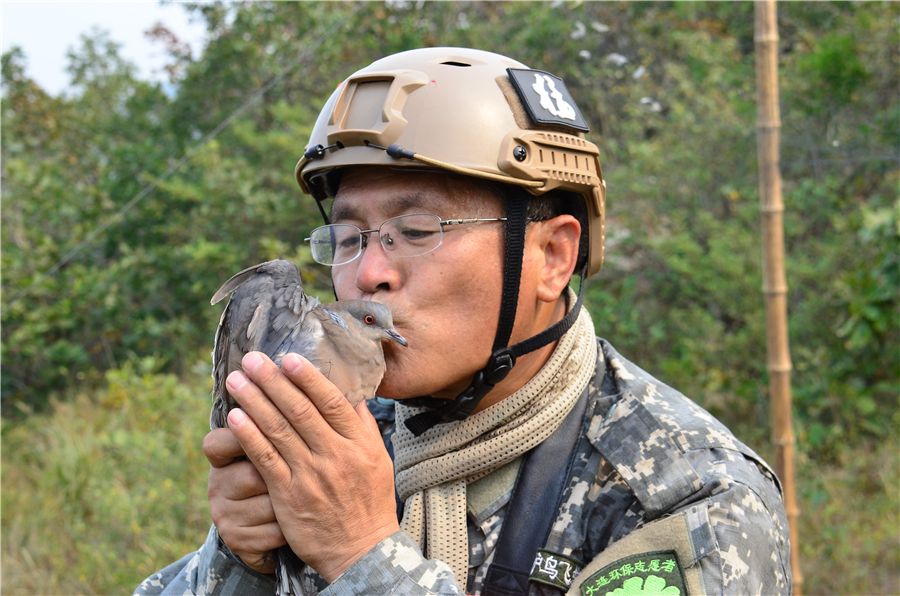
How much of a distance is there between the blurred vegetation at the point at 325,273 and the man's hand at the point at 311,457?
4.59 meters

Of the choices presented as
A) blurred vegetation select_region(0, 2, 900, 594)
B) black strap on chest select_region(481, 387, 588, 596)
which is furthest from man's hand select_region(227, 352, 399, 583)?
blurred vegetation select_region(0, 2, 900, 594)

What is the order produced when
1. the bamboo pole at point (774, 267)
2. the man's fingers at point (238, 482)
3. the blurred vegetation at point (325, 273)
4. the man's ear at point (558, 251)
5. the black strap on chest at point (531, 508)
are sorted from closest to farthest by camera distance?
the man's fingers at point (238, 482) < the black strap on chest at point (531, 508) < the man's ear at point (558, 251) < the bamboo pole at point (774, 267) < the blurred vegetation at point (325, 273)

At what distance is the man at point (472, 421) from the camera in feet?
6.17

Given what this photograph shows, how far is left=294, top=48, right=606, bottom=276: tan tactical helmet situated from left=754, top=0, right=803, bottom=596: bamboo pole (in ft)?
Answer: 7.45

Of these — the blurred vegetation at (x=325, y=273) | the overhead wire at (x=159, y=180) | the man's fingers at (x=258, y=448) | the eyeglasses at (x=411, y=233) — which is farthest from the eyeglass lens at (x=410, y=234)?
the blurred vegetation at (x=325, y=273)

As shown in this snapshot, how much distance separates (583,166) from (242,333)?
1366 millimetres

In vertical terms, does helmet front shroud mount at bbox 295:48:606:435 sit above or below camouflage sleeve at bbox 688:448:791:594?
above

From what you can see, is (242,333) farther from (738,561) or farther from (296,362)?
(738,561)

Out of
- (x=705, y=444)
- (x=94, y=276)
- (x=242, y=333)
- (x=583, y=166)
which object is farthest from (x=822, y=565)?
(x=94, y=276)

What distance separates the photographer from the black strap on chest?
7.24 ft

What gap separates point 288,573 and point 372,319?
0.80 metres

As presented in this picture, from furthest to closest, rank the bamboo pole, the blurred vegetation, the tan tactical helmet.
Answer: the blurred vegetation < the bamboo pole < the tan tactical helmet

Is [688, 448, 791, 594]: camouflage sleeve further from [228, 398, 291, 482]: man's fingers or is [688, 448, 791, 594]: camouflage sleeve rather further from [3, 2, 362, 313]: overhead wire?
[3, 2, 362, 313]: overhead wire

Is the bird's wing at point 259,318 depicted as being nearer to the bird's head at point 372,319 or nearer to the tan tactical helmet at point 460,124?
the bird's head at point 372,319
